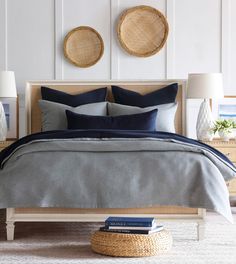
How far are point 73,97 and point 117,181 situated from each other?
81.3 inches

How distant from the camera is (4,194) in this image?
150 inches

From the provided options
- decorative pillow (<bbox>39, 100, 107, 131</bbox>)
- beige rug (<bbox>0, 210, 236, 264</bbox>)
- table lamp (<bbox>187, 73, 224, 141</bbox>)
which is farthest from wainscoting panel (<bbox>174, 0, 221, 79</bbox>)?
beige rug (<bbox>0, 210, 236, 264</bbox>)

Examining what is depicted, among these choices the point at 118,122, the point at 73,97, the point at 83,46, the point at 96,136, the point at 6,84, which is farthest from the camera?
the point at 83,46

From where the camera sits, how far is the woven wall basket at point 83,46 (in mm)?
5930

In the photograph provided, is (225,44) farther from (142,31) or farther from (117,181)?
(117,181)

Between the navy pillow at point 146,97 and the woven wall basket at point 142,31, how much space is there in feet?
1.54

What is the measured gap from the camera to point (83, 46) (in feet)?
19.5

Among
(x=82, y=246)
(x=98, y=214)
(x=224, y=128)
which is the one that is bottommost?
(x=82, y=246)

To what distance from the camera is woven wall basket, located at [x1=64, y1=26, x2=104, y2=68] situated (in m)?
Answer: 5.93

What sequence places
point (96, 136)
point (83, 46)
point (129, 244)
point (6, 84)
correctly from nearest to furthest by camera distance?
1. point (129, 244)
2. point (96, 136)
3. point (6, 84)
4. point (83, 46)

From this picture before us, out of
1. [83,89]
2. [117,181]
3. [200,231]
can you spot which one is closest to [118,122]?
[83,89]

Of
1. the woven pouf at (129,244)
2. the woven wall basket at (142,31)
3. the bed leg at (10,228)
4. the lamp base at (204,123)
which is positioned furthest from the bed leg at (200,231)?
the woven wall basket at (142,31)

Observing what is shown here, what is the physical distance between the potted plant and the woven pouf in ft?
7.06

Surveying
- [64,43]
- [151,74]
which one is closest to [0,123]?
[64,43]
